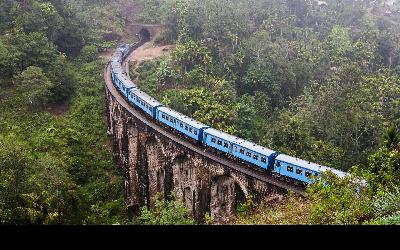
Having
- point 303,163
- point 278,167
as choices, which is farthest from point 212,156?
point 303,163

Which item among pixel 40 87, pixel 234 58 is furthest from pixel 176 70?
pixel 40 87

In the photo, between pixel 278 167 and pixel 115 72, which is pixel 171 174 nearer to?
pixel 278 167

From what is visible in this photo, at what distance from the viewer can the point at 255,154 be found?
23.8 m

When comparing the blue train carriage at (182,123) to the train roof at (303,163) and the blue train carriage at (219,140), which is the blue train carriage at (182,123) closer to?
the blue train carriage at (219,140)

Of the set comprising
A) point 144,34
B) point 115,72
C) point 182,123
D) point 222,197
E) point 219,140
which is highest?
point 219,140

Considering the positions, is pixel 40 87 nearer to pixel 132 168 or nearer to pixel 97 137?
pixel 97 137

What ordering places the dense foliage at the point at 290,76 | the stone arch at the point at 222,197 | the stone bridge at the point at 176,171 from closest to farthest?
the stone bridge at the point at 176,171 → the stone arch at the point at 222,197 → the dense foliage at the point at 290,76

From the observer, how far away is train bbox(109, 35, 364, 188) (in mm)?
21688

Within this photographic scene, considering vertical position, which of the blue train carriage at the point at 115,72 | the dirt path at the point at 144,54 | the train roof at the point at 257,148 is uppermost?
the train roof at the point at 257,148

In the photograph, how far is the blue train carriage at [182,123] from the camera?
27.3m

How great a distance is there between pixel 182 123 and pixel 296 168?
30.8 feet

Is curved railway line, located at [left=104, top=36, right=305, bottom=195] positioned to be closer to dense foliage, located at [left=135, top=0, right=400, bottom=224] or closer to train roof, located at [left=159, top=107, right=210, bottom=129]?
train roof, located at [left=159, top=107, right=210, bottom=129]

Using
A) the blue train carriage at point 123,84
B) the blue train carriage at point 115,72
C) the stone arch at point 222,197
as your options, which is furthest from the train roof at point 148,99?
the stone arch at point 222,197

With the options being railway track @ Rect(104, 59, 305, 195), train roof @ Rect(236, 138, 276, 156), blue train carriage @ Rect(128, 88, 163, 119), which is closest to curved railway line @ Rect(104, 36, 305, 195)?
railway track @ Rect(104, 59, 305, 195)
